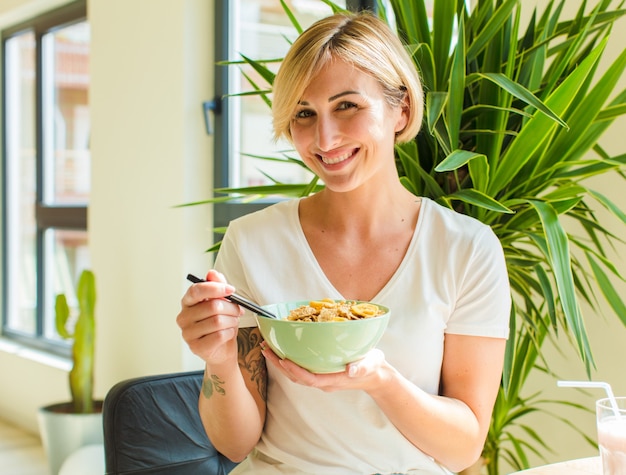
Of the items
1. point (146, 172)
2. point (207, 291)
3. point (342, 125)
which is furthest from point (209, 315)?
point (146, 172)

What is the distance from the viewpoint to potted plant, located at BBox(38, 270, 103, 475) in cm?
336

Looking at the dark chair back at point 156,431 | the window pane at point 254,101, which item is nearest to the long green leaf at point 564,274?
the dark chair back at point 156,431

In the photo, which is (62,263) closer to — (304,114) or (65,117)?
(65,117)

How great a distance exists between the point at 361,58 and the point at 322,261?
0.37m

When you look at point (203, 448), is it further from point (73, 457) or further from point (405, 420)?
point (73, 457)

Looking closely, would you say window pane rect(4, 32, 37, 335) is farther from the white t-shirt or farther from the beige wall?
the white t-shirt

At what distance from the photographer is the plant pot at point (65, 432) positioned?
3.36 metres

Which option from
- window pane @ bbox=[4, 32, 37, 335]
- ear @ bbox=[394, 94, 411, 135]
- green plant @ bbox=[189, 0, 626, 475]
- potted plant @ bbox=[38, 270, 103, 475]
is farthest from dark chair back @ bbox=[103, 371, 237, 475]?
window pane @ bbox=[4, 32, 37, 335]

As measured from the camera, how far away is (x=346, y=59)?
1.37m

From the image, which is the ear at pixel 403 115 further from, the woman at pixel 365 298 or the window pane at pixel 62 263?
the window pane at pixel 62 263

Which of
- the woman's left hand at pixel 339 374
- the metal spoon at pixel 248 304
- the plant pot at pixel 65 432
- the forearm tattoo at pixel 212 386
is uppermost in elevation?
the metal spoon at pixel 248 304

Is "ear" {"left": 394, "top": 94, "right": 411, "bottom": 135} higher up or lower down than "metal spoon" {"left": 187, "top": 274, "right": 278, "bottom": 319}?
higher up

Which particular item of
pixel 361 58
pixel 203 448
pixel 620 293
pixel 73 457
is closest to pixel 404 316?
pixel 361 58

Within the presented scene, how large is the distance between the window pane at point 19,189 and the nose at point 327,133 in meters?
4.11
